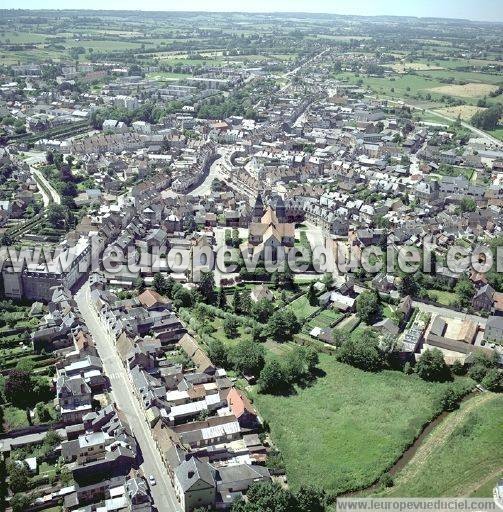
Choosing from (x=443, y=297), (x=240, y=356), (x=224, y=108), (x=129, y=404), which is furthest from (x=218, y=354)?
(x=224, y=108)

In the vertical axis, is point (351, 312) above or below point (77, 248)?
below

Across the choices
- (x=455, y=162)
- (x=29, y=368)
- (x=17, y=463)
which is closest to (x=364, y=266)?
(x=29, y=368)

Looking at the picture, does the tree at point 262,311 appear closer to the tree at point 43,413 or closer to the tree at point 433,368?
the tree at point 433,368

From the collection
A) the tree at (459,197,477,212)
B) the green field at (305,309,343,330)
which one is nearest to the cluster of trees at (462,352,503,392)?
the green field at (305,309,343,330)

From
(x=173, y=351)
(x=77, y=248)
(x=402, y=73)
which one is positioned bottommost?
(x=173, y=351)

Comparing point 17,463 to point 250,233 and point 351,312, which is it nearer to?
point 351,312

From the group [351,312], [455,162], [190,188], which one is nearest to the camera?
[351,312]

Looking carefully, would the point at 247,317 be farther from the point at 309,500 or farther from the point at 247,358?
the point at 309,500
